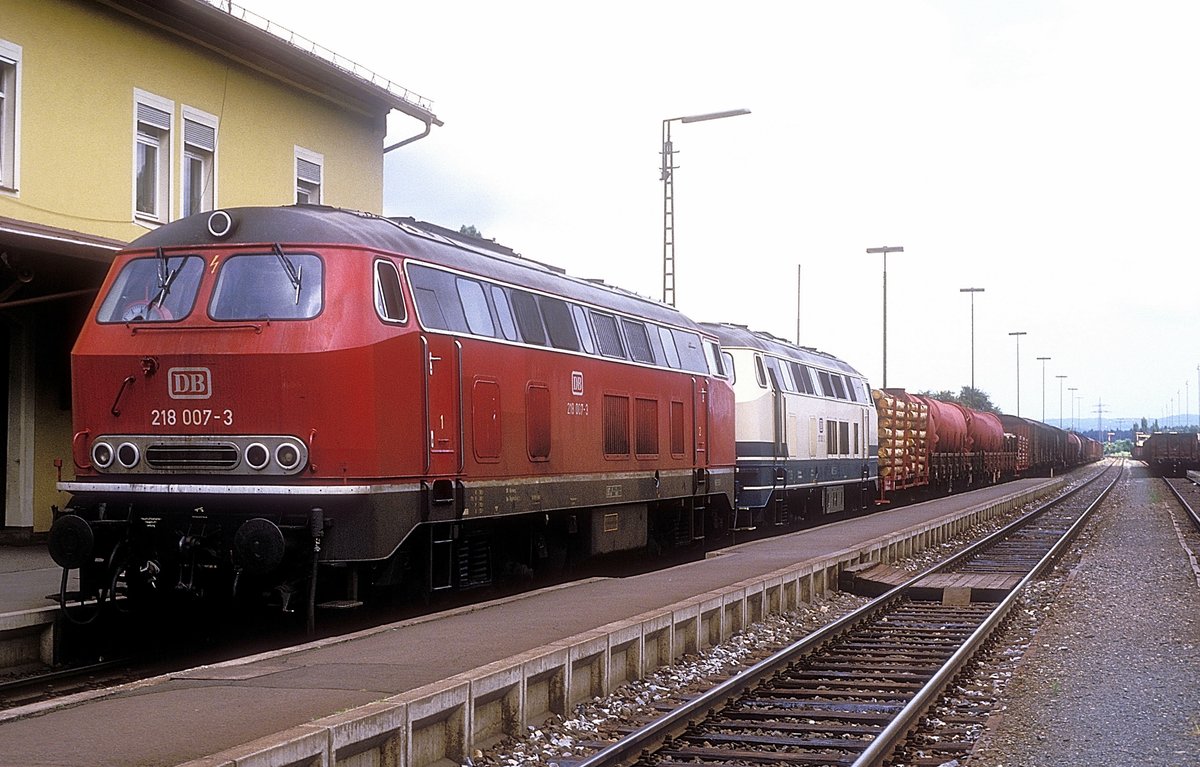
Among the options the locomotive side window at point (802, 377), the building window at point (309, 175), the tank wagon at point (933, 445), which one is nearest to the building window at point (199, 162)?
the building window at point (309, 175)

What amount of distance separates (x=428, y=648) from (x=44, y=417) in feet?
33.5

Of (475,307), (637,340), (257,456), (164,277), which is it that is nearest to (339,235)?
(164,277)

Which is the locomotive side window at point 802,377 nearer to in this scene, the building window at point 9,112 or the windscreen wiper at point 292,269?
the building window at point 9,112

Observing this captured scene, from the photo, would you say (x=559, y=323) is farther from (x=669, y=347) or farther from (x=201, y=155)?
(x=201, y=155)

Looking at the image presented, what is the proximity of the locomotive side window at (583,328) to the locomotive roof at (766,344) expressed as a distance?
8071 millimetres

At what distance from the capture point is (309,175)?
20750 mm

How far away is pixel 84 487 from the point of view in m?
10.7

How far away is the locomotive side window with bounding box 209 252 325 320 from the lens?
34.7ft

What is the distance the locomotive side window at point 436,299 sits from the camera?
1123 cm

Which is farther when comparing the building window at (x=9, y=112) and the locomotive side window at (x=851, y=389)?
the locomotive side window at (x=851, y=389)

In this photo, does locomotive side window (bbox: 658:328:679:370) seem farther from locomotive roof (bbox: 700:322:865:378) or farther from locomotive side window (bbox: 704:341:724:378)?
locomotive roof (bbox: 700:322:865:378)

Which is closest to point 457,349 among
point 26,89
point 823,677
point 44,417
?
point 823,677

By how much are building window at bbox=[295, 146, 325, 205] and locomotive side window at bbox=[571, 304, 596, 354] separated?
726cm

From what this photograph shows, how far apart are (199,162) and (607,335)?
22.6 ft
